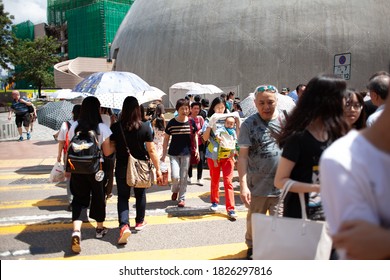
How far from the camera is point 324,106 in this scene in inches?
102

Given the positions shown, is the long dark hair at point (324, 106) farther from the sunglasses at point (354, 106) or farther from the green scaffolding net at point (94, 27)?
the green scaffolding net at point (94, 27)

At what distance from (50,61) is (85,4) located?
1999 cm

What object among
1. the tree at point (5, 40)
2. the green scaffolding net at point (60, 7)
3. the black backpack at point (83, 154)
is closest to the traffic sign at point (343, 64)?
the black backpack at point (83, 154)

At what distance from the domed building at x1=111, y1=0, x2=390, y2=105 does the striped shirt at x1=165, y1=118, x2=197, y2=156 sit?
62.5 feet

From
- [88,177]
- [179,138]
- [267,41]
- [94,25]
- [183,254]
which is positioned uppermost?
[94,25]

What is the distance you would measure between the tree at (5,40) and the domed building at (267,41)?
24281 mm

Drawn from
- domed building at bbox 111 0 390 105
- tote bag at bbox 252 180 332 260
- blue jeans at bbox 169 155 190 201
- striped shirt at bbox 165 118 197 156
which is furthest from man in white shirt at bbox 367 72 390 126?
domed building at bbox 111 0 390 105

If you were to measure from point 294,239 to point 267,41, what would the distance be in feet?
84.9

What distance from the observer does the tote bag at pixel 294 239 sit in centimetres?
228

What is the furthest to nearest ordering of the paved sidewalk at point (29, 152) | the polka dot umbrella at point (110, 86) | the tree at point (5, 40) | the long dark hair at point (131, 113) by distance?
1. the tree at point (5, 40)
2. the paved sidewalk at point (29, 152)
3. the polka dot umbrella at point (110, 86)
4. the long dark hair at point (131, 113)

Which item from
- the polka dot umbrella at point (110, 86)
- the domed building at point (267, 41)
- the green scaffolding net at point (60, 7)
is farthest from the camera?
the green scaffolding net at point (60, 7)

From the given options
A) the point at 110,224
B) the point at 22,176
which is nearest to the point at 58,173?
the point at 110,224

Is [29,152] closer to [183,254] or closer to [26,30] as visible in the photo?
[183,254]

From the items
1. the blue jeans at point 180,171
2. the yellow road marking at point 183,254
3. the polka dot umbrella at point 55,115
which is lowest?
the yellow road marking at point 183,254
